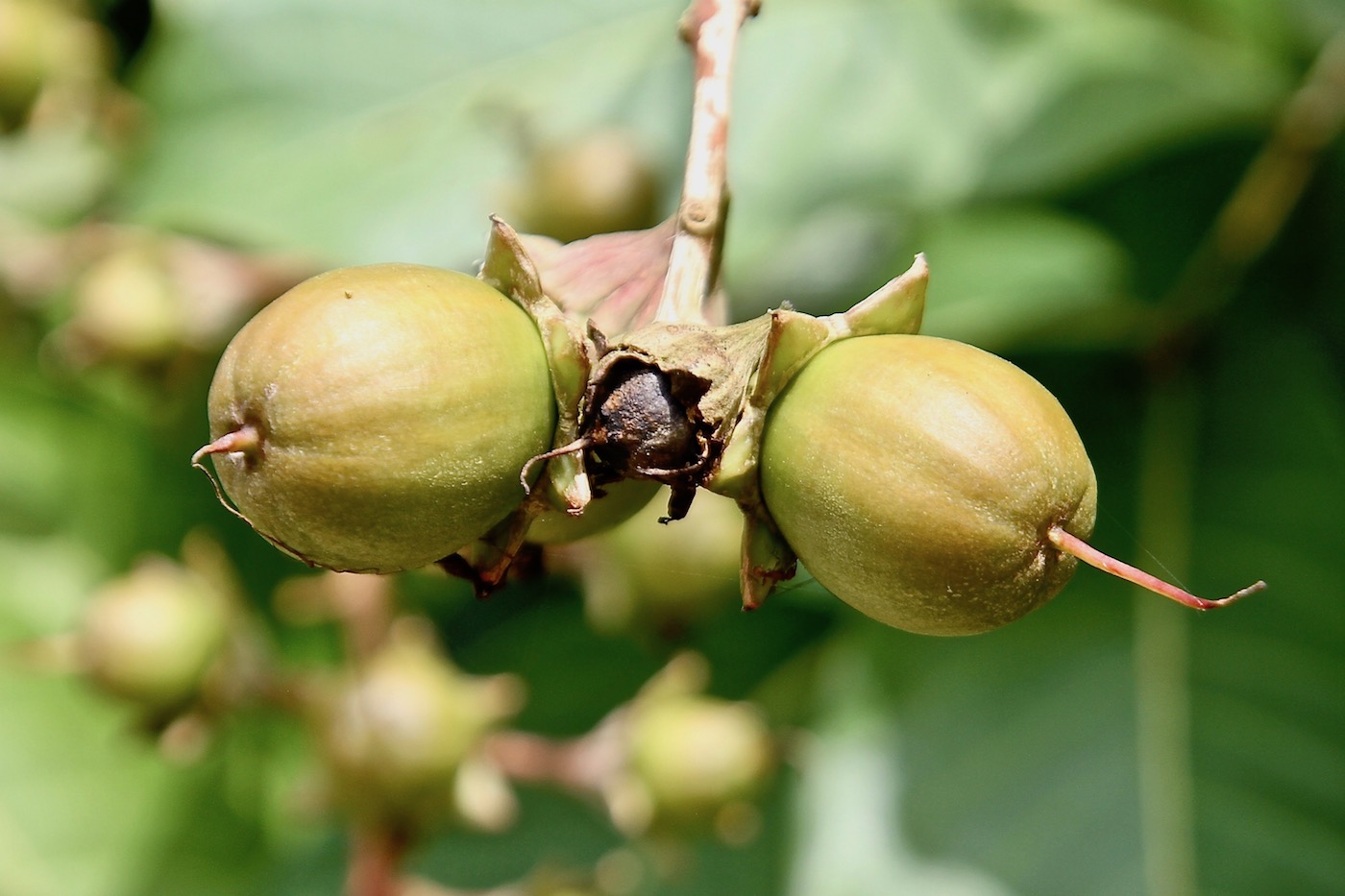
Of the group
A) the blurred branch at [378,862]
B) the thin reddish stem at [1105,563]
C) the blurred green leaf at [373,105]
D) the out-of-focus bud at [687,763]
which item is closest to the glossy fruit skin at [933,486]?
the thin reddish stem at [1105,563]

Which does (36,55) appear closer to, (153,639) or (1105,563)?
(153,639)

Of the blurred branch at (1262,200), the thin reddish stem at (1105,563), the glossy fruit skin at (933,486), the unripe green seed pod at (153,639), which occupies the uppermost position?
the glossy fruit skin at (933,486)

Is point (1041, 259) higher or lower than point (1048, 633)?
higher

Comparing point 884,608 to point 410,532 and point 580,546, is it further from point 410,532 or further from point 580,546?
point 580,546

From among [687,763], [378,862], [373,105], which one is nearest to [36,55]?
[373,105]

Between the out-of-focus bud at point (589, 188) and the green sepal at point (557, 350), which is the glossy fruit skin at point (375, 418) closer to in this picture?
the green sepal at point (557, 350)

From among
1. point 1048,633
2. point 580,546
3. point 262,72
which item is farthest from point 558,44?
point 1048,633
